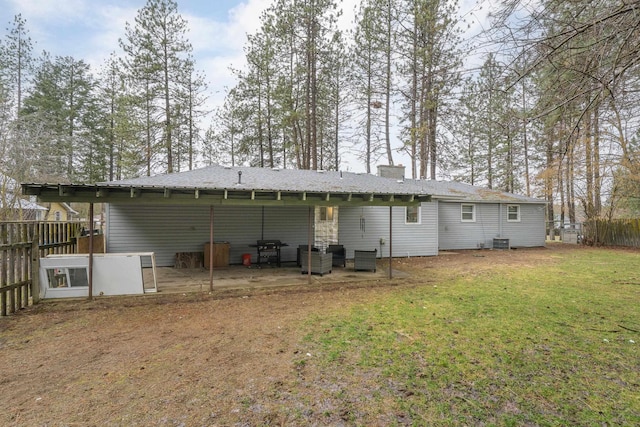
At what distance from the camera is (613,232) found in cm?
1481

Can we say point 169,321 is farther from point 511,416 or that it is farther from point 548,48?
point 548,48

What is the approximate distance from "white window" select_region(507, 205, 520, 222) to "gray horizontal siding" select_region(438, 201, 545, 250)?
195mm

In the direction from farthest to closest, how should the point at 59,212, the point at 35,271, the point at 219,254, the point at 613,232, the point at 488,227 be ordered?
the point at 59,212 → the point at 613,232 → the point at 488,227 → the point at 219,254 → the point at 35,271

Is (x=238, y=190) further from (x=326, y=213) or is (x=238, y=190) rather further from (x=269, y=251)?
(x=326, y=213)

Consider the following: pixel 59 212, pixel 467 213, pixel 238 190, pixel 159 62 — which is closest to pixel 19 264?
pixel 238 190

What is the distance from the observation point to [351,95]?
17328 mm

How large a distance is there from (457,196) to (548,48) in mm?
10006

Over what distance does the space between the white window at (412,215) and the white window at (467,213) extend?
302cm

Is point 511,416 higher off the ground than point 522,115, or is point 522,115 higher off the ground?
point 522,115

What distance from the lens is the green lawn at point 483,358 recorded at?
2.47 metres

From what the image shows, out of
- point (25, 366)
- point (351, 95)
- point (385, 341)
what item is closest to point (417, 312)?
point (385, 341)

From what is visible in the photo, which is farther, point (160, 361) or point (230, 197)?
point (230, 197)

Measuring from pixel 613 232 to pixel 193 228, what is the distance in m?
19.1

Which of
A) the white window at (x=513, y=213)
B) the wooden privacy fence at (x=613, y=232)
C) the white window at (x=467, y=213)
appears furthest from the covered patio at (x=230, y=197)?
the wooden privacy fence at (x=613, y=232)
